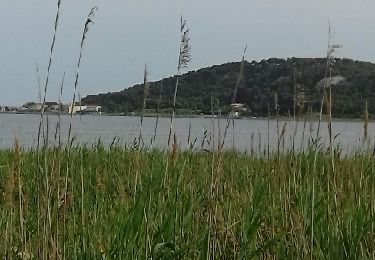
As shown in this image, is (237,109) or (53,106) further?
(237,109)

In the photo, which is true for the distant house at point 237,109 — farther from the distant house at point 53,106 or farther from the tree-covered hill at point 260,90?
the distant house at point 53,106

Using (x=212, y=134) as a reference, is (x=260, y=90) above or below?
above

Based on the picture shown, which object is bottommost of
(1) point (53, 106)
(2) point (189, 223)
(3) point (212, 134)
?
(2) point (189, 223)

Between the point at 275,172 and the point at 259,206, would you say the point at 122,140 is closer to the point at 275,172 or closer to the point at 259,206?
the point at 275,172

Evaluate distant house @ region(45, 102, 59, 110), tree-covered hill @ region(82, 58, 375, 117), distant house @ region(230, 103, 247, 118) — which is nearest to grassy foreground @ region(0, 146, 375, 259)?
distant house @ region(45, 102, 59, 110)

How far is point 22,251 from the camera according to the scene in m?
2.79

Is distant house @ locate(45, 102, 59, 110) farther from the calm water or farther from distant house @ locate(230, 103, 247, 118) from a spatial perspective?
distant house @ locate(230, 103, 247, 118)

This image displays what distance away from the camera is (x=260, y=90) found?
4.61 metres

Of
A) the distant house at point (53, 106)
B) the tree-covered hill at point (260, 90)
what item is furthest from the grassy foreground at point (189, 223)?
the tree-covered hill at point (260, 90)

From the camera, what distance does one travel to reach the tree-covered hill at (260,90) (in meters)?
3.54

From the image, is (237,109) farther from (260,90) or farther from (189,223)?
(260,90)

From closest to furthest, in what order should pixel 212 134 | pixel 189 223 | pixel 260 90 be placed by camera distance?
pixel 189 223 < pixel 212 134 < pixel 260 90

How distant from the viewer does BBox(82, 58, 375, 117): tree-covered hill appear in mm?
3537

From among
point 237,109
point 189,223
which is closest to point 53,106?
point 189,223
